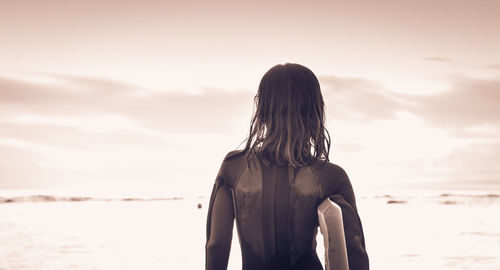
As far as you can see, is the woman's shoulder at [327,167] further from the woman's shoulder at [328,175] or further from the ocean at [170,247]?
the ocean at [170,247]

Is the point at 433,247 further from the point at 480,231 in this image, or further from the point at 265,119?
the point at 265,119

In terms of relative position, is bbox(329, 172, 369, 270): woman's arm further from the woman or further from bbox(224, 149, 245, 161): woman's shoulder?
bbox(224, 149, 245, 161): woman's shoulder

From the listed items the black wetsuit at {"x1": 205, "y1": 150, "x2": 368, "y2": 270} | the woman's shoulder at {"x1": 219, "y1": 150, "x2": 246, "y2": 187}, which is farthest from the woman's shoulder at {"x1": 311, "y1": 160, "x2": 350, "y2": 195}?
the woman's shoulder at {"x1": 219, "y1": 150, "x2": 246, "y2": 187}

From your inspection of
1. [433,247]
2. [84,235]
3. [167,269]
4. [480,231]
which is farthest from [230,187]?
[480,231]

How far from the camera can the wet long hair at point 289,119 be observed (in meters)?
2.34

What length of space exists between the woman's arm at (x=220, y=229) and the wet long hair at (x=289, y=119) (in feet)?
0.75

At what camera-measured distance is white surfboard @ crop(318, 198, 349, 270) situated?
2209 millimetres

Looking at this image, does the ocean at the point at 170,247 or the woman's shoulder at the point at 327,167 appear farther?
the ocean at the point at 170,247

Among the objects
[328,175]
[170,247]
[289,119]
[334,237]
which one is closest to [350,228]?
[334,237]

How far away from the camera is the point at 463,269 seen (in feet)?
43.0

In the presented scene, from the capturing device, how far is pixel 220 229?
2.41 m

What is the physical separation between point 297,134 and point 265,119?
19cm

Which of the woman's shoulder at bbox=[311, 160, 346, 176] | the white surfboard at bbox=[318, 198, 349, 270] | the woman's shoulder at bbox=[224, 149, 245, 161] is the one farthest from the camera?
the woman's shoulder at bbox=[224, 149, 245, 161]

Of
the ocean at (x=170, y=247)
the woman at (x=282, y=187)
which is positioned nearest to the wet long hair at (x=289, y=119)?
the woman at (x=282, y=187)
